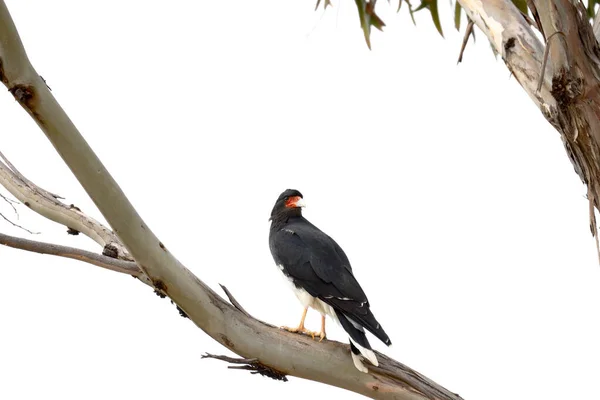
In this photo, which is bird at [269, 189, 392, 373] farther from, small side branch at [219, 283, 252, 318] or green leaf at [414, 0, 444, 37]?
green leaf at [414, 0, 444, 37]

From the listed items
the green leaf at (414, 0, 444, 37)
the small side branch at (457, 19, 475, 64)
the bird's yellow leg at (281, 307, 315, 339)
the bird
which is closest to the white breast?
the bird

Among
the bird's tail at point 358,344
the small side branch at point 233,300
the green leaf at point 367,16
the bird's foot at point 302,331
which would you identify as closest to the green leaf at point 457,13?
the green leaf at point 367,16

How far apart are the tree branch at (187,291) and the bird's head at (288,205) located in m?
1.48

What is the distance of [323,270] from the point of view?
4414mm

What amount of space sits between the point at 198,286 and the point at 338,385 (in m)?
0.85

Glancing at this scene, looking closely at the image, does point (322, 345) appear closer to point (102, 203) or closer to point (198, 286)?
point (198, 286)

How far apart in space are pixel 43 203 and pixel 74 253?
713mm

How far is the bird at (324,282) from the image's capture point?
13.1ft

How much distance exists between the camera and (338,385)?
3.83 meters

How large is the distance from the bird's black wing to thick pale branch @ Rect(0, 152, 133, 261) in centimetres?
105

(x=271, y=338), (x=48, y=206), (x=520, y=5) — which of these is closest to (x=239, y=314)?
(x=271, y=338)

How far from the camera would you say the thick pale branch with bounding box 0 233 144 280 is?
11.5ft

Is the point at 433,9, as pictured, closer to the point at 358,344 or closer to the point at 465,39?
the point at 465,39

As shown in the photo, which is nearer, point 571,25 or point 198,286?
point 571,25
